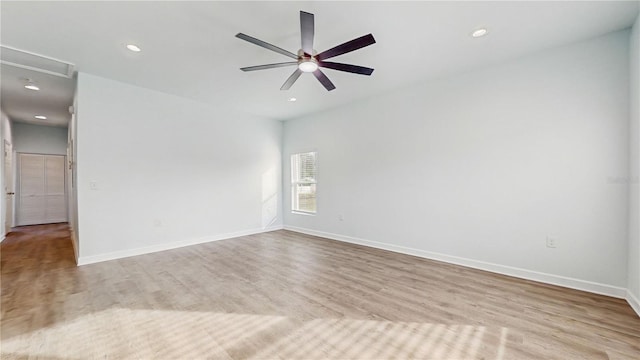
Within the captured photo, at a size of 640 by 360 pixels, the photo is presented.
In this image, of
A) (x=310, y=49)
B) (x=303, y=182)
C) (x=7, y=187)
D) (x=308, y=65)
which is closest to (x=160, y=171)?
(x=303, y=182)

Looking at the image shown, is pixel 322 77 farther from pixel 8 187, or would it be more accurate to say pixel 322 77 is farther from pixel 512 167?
pixel 8 187

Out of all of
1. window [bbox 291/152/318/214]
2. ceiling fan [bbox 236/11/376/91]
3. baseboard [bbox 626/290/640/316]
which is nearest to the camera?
ceiling fan [bbox 236/11/376/91]

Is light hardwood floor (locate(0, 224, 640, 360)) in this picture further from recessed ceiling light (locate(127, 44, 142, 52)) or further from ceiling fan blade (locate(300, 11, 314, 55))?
recessed ceiling light (locate(127, 44, 142, 52))

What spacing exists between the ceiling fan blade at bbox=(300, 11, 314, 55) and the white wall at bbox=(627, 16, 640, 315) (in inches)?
119

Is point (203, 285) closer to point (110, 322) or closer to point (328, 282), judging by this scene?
point (110, 322)

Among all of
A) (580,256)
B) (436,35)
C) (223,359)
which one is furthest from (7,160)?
(580,256)

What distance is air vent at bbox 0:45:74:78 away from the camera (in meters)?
3.10

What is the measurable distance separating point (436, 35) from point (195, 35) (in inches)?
102

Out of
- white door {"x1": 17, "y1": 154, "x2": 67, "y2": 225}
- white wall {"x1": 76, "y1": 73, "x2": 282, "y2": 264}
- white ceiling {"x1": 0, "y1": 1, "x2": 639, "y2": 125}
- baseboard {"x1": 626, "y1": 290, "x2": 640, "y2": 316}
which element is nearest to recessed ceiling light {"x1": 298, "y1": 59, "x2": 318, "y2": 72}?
white ceiling {"x1": 0, "y1": 1, "x2": 639, "y2": 125}

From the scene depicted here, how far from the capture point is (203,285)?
9.84 ft

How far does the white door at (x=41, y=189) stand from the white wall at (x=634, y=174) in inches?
468

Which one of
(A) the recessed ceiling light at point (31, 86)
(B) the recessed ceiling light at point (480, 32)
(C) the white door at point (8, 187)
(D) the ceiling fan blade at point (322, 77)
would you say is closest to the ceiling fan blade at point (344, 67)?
(D) the ceiling fan blade at point (322, 77)

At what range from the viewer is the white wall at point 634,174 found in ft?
7.80

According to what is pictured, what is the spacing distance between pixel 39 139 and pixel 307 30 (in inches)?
364
